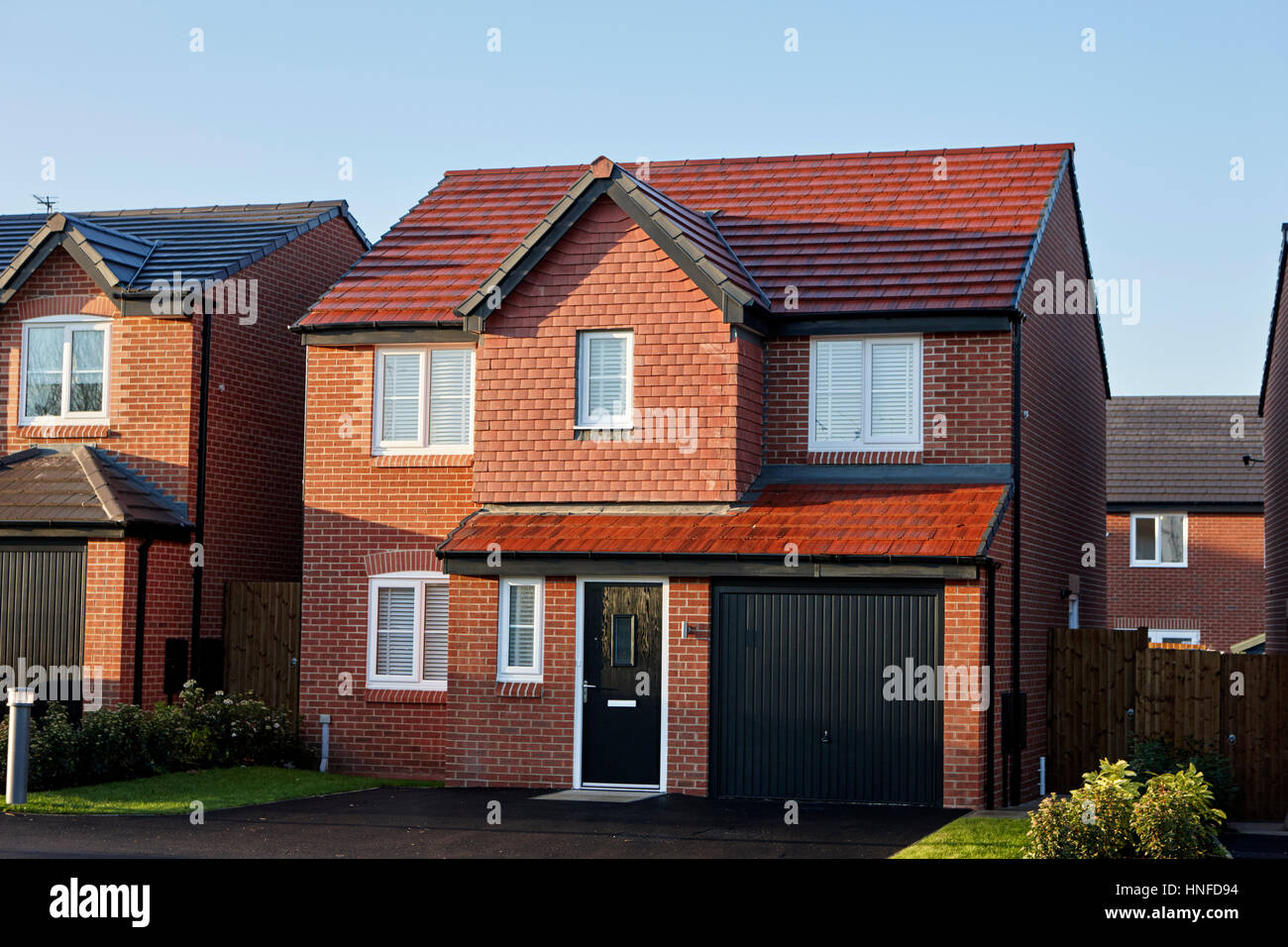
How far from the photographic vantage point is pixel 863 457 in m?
19.2

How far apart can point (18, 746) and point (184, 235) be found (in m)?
10.1

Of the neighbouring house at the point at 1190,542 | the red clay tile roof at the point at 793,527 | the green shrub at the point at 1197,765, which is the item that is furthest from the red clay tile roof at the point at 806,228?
the neighbouring house at the point at 1190,542

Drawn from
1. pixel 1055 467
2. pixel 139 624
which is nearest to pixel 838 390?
pixel 1055 467

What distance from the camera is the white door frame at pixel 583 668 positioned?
18062 millimetres

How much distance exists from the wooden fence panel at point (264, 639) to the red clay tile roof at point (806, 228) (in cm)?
393

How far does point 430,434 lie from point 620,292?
10.9 ft

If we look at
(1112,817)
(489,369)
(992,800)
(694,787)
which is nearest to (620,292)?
(489,369)

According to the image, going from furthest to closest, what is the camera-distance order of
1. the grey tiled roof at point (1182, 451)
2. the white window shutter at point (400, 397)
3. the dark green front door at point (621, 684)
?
the grey tiled roof at point (1182, 451) → the white window shutter at point (400, 397) → the dark green front door at point (621, 684)

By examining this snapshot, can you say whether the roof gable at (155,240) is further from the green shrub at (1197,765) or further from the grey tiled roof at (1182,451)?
the grey tiled roof at (1182,451)

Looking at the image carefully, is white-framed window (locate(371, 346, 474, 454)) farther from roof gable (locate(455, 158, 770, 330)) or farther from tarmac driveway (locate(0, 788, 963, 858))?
tarmac driveway (locate(0, 788, 963, 858))

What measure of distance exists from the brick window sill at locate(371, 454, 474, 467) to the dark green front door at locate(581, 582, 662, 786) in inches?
115

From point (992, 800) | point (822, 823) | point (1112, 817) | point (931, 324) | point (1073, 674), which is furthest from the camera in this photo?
point (1073, 674)

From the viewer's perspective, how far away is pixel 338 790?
18.4m

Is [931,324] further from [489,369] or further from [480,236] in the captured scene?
[480,236]
